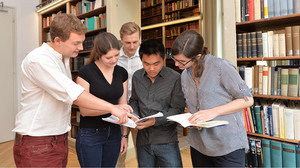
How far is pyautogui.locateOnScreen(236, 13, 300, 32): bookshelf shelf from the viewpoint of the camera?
215cm

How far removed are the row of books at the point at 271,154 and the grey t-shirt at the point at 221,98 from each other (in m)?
1.18

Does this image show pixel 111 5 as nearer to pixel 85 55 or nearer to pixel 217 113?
pixel 85 55

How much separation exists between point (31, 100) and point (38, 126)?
0.47 feet

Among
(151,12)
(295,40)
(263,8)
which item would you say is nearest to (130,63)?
(263,8)

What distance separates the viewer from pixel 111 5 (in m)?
3.24

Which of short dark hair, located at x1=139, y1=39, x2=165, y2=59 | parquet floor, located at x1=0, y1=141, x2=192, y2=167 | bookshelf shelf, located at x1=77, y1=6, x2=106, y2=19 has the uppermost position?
bookshelf shelf, located at x1=77, y1=6, x2=106, y2=19

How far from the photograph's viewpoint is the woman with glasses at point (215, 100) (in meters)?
1.22

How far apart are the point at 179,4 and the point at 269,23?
153 inches

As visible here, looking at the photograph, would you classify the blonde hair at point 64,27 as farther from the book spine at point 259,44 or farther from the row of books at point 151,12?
the row of books at point 151,12

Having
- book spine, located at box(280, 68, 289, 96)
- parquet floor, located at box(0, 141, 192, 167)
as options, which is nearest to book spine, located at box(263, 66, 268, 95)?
book spine, located at box(280, 68, 289, 96)

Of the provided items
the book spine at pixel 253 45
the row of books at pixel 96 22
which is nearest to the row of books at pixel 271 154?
the book spine at pixel 253 45

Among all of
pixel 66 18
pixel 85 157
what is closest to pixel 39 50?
pixel 66 18

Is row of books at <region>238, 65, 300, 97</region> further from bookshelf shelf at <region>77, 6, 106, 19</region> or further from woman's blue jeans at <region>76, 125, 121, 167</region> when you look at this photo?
bookshelf shelf at <region>77, 6, 106, 19</region>

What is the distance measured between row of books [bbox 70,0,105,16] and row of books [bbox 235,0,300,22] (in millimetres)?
2273
